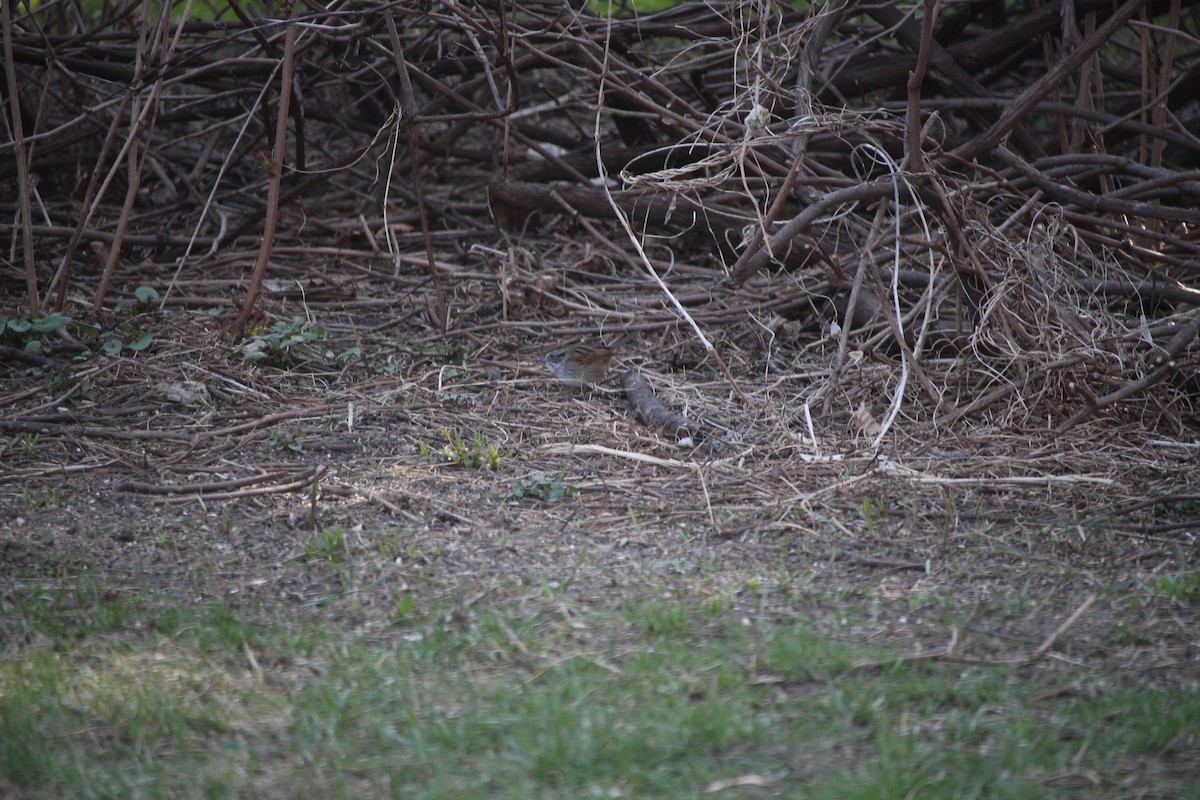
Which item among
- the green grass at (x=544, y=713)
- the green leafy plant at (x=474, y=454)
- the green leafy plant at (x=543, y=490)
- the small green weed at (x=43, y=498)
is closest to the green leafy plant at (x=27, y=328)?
the small green weed at (x=43, y=498)

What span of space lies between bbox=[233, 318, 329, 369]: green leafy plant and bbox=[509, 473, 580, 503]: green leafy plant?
5.40ft

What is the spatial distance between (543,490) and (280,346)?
5.72 ft

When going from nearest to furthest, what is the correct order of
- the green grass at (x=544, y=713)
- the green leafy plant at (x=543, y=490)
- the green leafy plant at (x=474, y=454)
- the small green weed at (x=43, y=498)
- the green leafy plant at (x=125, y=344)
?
the green grass at (x=544, y=713), the small green weed at (x=43, y=498), the green leafy plant at (x=543, y=490), the green leafy plant at (x=474, y=454), the green leafy plant at (x=125, y=344)

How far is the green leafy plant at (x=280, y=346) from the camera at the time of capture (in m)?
4.77

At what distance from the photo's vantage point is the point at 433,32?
20.6ft

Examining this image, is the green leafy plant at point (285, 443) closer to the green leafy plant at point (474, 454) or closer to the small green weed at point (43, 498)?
the green leafy plant at point (474, 454)

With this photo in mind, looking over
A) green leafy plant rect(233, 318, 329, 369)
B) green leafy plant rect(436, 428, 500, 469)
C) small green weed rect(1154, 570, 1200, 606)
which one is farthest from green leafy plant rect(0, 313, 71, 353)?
small green weed rect(1154, 570, 1200, 606)

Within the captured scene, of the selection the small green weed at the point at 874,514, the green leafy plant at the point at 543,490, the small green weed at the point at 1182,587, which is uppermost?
the small green weed at the point at 1182,587

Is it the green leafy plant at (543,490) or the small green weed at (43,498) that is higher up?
the small green weed at (43,498)

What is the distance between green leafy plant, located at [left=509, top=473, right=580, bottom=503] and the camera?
363 centimetres

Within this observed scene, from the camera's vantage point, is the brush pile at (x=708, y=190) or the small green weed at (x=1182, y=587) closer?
the small green weed at (x=1182, y=587)

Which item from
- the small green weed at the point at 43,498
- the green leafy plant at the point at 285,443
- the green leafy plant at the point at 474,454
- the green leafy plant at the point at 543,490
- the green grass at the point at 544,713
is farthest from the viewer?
the green leafy plant at the point at 285,443

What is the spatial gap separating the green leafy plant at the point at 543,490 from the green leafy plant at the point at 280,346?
1646 mm

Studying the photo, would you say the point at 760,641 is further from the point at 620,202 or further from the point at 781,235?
the point at 620,202
